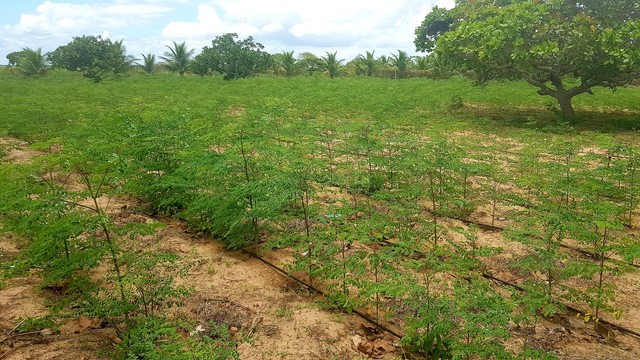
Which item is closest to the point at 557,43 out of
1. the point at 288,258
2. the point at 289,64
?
the point at 288,258

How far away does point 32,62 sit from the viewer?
91.9 ft

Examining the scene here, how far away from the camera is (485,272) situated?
16.0 ft

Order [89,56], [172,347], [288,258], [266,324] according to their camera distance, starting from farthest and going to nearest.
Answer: [89,56]
[288,258]
[266,324]
[172,347]

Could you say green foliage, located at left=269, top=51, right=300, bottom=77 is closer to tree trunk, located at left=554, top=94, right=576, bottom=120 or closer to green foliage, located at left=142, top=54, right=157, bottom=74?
green foliage, located at left=142, top=54, right=157, bottom=74

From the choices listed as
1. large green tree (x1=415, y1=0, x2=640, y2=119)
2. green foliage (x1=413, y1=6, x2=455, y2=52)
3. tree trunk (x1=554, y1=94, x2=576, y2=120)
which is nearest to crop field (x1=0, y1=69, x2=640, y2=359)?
large green tree (x1=415, y1=0, x2=640, y2=119)

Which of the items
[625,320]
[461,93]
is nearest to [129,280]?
[625,320]

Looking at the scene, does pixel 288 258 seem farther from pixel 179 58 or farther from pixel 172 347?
pixel 179 58

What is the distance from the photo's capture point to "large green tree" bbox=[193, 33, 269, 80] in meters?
27.2

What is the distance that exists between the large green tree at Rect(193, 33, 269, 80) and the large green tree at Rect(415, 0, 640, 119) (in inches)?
632

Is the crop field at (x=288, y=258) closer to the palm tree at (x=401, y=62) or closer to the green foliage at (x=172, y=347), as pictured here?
the green foliage at (x=172, y=347)

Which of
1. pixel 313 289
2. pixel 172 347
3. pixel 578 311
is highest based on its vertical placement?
pixel 172 347

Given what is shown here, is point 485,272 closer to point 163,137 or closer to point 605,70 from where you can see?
point 163,137

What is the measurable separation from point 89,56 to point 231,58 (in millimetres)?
8769

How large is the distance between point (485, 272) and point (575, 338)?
1131mm
